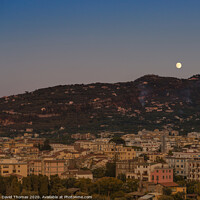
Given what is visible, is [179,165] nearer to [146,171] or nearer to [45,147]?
[146,171]

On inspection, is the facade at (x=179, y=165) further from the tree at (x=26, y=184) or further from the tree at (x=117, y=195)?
the tree at (x=26, y=184)

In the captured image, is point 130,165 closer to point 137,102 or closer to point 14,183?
point 14,183

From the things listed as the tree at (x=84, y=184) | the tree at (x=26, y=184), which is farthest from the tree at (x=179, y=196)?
the tree at (x=26, y=184)

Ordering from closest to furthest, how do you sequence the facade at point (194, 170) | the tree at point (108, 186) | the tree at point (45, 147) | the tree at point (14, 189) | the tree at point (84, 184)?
the tree at point (14, 189) < the tree at point (108, 186) < the tree at point (84, 184) < the facade at point (194, 170) < the tree at point (45, 147)

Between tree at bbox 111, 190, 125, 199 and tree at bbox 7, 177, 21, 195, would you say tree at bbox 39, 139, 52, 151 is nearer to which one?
tree at bbox 7, 177, 21, 195

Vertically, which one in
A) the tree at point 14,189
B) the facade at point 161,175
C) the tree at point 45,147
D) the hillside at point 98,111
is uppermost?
the hillside at point 98,111

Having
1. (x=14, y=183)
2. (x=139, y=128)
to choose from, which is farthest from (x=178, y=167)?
(x=139, y=128)
